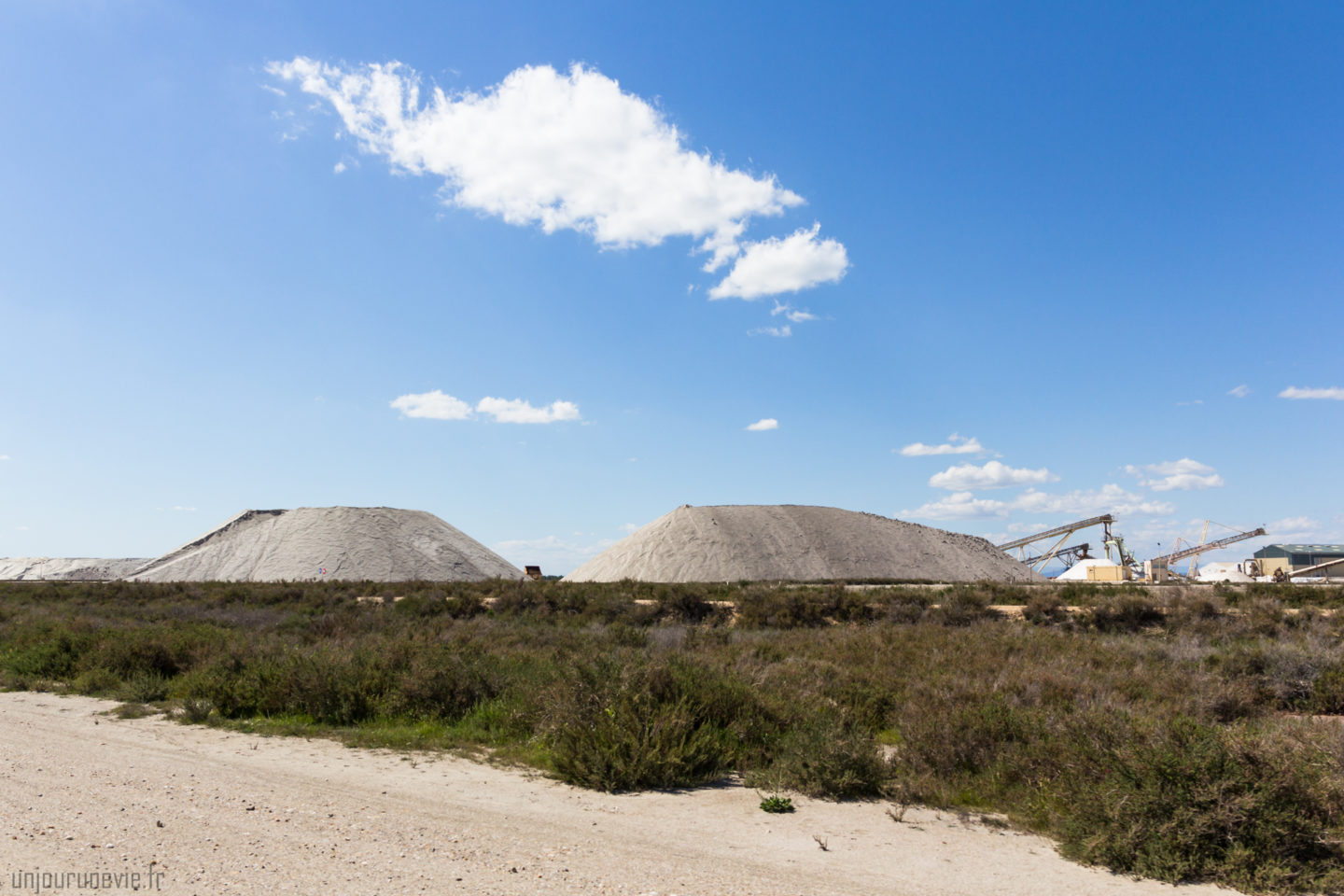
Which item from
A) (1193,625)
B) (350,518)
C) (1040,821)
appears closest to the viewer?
(1040,821)

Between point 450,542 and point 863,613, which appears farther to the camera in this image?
point 450,542

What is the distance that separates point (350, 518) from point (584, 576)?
2798 centimetres

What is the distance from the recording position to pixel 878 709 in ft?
36.8

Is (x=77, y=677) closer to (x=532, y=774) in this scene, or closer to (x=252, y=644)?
(x=252, y=644)

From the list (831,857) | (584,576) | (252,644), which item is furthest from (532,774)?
(584,576)

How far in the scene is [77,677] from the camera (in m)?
15.4

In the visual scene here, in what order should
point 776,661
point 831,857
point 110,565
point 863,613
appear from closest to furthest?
point 831,857
point 776,661
point 863,613
point 110,565

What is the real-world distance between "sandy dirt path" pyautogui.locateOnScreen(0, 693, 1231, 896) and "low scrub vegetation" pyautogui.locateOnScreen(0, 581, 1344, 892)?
1.34 ft

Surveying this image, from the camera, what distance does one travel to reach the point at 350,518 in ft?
257

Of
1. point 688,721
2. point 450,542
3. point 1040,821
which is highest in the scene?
point 450,542

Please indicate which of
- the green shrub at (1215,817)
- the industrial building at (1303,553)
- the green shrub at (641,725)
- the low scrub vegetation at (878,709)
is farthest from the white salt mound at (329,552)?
the industrial building at (1303,553)

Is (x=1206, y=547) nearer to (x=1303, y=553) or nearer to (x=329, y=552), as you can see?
(x=1303, y=553)

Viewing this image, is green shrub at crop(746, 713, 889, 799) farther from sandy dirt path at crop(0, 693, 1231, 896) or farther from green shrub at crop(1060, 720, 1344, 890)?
green shrub at crop(1060, 720, 1344, 890)

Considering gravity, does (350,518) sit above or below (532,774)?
above
